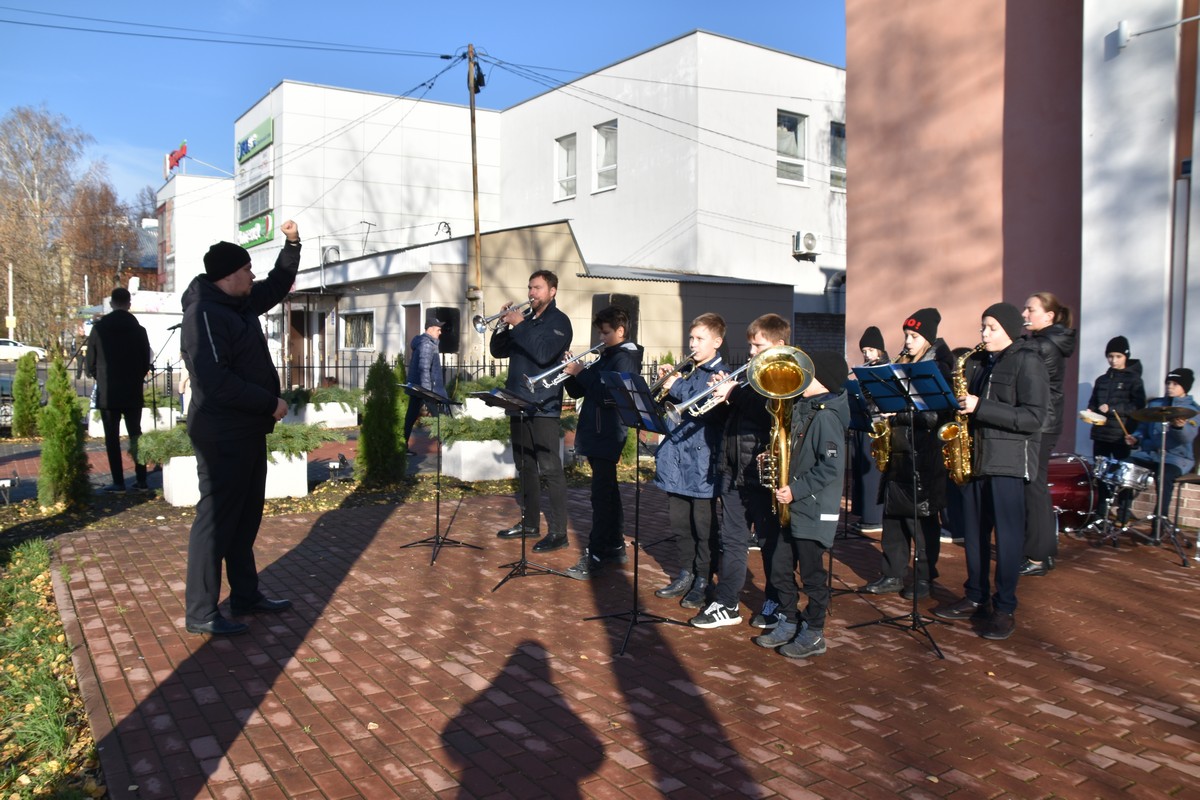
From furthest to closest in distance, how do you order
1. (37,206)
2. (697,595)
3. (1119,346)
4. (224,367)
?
(37,206), (1119,346), (697,595), (224,367)

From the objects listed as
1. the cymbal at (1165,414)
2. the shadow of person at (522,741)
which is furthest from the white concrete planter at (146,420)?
the cymbal at (1165,414)

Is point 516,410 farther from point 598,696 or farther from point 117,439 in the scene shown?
Answer: point 117,439

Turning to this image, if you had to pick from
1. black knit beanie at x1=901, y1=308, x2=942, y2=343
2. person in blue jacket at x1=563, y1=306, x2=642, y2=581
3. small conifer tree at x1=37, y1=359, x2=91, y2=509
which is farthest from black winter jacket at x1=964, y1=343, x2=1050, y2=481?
small conifer tree at x1=37, y1=359, x2=91, y2=509

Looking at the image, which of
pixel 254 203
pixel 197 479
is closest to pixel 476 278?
pixel 197 479

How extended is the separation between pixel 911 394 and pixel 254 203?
36236 millimetres

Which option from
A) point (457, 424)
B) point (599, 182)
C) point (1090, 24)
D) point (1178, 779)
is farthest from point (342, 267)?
point (1178, 779)

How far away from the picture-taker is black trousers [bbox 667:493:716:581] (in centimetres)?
569

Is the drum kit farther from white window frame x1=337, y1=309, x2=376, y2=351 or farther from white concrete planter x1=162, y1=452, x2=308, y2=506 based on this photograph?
white window frame x1=337, y1=309, x2=376, y2=351

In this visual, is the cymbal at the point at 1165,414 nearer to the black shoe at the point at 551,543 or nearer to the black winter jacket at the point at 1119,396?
the black winter jacket at the point at 1119,396

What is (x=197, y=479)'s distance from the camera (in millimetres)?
8984

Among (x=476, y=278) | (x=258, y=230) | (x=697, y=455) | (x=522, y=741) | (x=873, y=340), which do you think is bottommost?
(x=522, y=741)

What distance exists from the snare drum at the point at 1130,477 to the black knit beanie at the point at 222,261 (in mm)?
7134

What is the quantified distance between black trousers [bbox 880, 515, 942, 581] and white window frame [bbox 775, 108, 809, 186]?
2209 cm

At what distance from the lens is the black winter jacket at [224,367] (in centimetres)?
511
